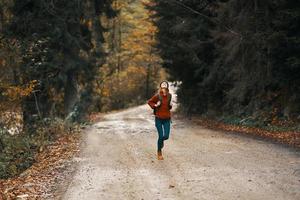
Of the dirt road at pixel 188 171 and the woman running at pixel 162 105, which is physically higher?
the woman running at pixel 162 105

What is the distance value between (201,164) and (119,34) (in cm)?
5059

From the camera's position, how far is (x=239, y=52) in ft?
68.1

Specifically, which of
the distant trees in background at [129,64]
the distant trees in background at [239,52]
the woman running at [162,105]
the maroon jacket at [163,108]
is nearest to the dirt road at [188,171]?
the woman running at [162,105]

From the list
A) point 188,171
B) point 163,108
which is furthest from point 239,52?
point 188,171

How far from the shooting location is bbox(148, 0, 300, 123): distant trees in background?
18969 mm

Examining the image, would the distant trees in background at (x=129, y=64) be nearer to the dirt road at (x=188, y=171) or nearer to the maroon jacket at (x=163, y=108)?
the dirt road at (x=188, y=171)

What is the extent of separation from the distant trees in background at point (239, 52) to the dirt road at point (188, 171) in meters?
3.35

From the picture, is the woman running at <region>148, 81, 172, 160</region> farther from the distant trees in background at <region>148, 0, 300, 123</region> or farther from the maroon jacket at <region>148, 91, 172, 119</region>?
the distant trees in background at <region>148, 0, 300, 123</region>

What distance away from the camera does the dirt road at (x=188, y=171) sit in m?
10.1

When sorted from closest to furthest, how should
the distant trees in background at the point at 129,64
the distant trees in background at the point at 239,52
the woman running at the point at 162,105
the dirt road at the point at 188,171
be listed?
the dirt road at the point at 188,171
the woman running at the point at 162,105
the distant trees in background at the point at 239,52
the distant trees in background at the point at 129,64

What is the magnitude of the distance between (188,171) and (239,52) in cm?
961

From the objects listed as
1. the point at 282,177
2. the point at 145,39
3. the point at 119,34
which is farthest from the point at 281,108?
the point at 119,34

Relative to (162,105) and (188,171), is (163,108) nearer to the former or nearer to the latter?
(162,105)

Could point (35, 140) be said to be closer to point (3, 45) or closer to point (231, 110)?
point (3, 45)
